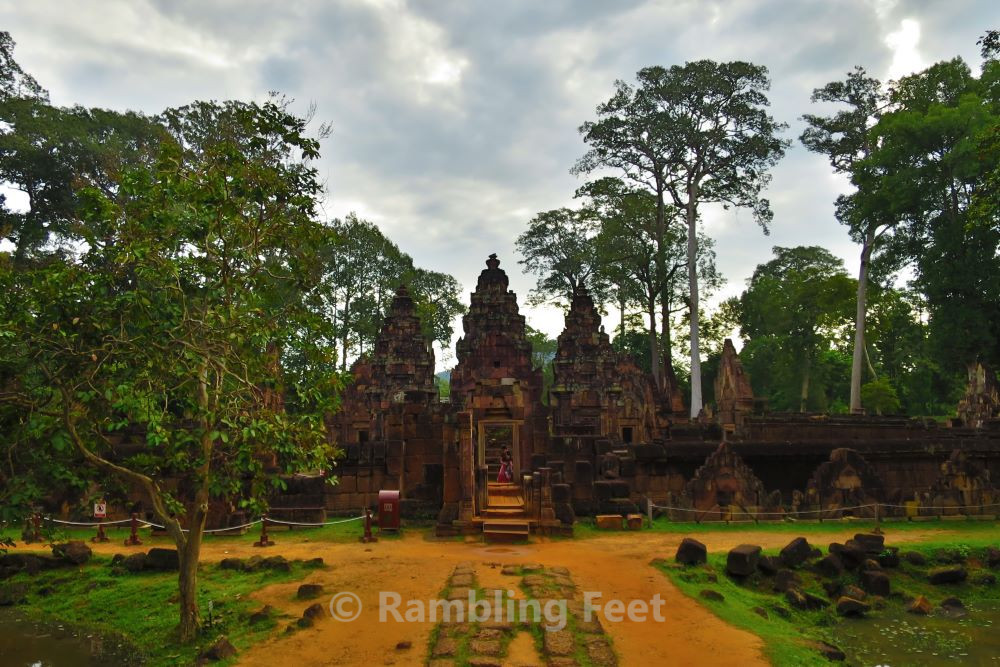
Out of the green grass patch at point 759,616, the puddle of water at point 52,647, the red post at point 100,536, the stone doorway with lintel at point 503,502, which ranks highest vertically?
the stone doorway with lintel at point 503,502

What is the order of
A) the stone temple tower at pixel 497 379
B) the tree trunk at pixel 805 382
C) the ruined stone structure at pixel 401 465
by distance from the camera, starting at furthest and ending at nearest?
the tree trunk at pixel 805 382
the stone temple tower at pixel 497 379
the ruined stone structure at pixel 401 465

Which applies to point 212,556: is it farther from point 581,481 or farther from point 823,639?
point 823,639

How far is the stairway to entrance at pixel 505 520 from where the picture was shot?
12.6m

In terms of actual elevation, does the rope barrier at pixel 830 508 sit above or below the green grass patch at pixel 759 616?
above

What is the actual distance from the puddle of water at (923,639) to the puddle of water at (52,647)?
922 centimetres

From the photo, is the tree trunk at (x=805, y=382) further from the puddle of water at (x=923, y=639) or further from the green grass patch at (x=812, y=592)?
the puddle of water at (x=923, y=639)

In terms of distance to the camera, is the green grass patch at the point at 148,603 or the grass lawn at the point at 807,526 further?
the grass lawn at the point at 807,526

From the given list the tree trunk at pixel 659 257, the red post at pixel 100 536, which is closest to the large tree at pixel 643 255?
the tree trunk at pixel 659 257

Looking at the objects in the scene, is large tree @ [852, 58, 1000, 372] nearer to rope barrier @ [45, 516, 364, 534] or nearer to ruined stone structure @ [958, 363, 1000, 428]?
ruined stone structure @ [958, 363, 1000, 428]

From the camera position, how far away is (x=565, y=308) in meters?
45.2

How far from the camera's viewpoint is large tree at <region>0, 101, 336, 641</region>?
6805mm

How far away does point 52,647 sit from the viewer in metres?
8.00

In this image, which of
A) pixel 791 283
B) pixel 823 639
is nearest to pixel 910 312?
pixel 791 283

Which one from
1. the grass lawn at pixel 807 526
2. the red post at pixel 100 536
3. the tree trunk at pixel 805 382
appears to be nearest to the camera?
the red post at pixel 100 536
